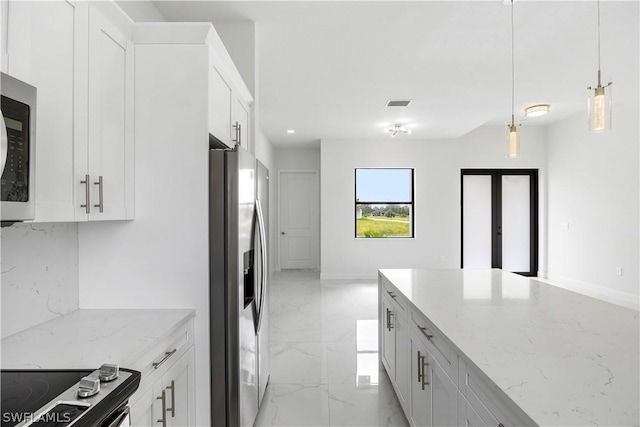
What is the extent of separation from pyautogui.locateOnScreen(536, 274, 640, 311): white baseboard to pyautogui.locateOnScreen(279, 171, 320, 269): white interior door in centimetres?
465

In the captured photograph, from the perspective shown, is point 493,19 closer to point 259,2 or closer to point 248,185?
point 259,2

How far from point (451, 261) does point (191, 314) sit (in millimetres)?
6254

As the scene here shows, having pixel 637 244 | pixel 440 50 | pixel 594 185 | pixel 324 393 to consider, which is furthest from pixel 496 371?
pixel 594 185

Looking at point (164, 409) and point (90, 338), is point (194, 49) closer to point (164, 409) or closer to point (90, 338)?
point (90, 338)

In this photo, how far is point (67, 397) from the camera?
92 centimetres

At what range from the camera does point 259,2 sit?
8.21ft

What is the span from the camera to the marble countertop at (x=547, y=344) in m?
0.90

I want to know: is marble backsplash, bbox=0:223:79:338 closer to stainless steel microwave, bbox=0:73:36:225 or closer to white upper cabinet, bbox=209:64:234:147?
stainless steel microwave, bbox=0:73:36:225

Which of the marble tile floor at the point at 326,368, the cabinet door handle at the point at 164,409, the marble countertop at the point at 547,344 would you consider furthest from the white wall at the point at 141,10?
the marble tile floor at the point at 326,368

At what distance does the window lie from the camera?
7258 millimetres

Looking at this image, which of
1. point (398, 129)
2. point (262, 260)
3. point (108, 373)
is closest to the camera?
point (108, 373)

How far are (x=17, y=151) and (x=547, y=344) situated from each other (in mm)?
1782

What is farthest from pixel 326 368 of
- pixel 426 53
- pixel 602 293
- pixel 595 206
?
pixel 595 206

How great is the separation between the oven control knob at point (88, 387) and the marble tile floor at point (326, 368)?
1.61m
